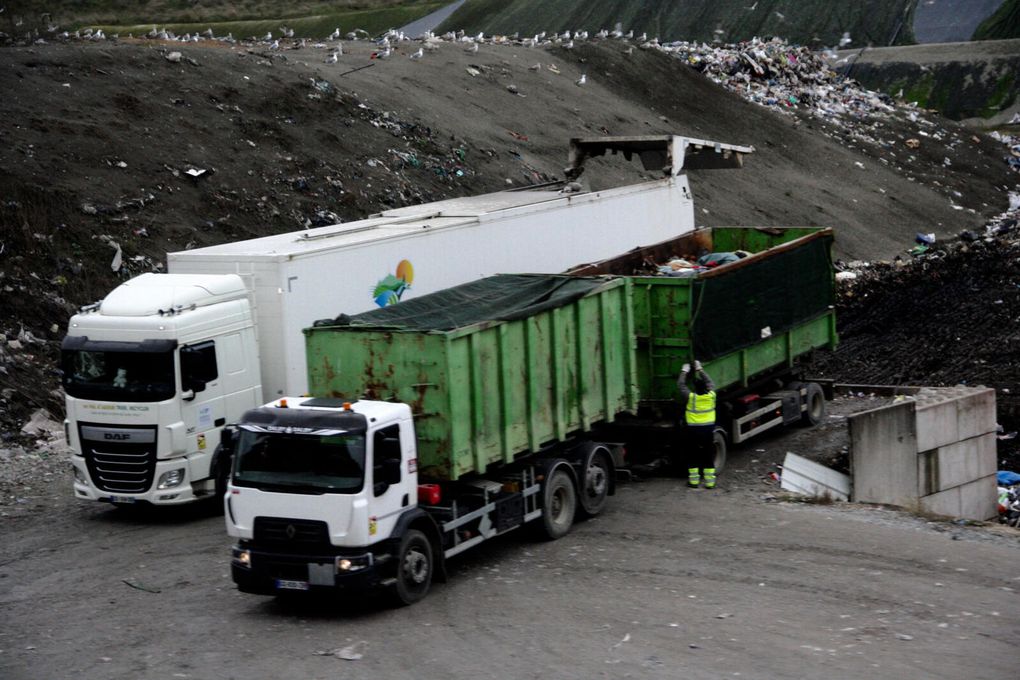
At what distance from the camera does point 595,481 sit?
42.6ft

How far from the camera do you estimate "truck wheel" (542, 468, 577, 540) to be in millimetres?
12078

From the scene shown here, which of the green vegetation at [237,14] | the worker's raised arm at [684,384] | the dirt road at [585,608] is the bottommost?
the dirt road at [585,608]

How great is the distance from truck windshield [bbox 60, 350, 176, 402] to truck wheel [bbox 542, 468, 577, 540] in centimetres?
402

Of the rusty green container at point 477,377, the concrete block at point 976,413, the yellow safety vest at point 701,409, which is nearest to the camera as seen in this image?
the rusty green container at point 477,377

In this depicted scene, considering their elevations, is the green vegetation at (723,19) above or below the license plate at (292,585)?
above

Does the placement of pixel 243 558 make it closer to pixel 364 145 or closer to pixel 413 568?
pixel 413 568

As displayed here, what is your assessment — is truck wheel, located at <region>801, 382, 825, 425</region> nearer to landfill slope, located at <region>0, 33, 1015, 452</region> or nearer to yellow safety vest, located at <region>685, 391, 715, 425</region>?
yellow safety vest, located at <region>685, 391, 715, 425</region>

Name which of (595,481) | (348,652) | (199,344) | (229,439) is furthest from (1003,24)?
(348,652)

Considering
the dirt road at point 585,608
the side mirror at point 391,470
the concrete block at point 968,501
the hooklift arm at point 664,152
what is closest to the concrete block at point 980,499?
the concrete block at point 968,501

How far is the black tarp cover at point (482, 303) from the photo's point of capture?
38.7ft

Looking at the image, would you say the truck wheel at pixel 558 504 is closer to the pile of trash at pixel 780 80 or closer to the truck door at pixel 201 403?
the truck door at pixel 201 403

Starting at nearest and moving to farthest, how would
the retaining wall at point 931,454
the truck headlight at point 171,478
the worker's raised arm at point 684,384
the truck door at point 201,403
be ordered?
the truck door at point 201,403 < the truck headlight at point 171,478 < the worker's raised arm at point 684,384 < the retaining wall at point 931,454

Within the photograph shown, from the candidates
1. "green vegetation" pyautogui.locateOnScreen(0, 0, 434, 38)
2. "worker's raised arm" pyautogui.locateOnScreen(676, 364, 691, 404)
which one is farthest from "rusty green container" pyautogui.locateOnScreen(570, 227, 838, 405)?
"green vegetation" pyautogui.locateOnScreen(0, 0, 434, 38)

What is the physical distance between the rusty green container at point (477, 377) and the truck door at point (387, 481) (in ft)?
2.47
